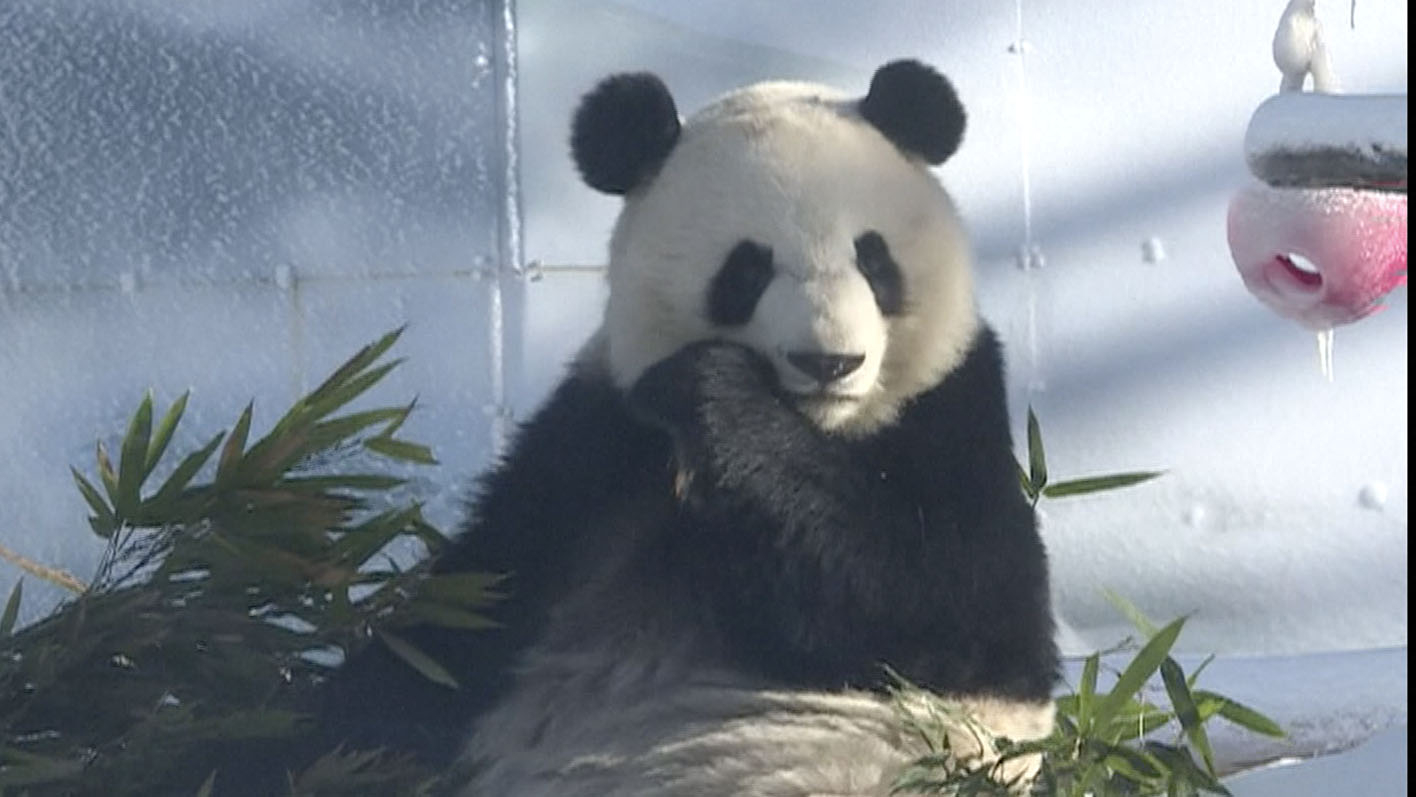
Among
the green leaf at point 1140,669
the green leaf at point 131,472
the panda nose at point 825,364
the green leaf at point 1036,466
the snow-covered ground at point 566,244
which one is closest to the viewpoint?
the panda nose at point 825,364

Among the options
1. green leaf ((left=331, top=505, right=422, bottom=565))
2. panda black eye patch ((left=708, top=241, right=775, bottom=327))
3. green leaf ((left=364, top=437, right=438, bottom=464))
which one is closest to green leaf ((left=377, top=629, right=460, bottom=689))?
green leaf ((left=331, top=505, right=422, bottom=565))

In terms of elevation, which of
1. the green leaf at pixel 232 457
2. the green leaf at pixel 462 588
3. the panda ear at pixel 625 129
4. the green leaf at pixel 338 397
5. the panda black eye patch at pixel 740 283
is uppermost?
the panda ear at pixel 625 129

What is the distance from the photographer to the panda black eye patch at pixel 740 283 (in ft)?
7.20

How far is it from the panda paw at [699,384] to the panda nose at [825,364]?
5cm

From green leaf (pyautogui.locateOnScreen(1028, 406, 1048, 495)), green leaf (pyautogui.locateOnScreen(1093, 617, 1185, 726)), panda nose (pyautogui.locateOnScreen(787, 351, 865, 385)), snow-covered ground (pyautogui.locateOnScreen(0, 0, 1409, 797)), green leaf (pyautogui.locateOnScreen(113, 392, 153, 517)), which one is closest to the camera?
panda nose (pyautogui.locateOnScreen(787, 351, 865, 385))

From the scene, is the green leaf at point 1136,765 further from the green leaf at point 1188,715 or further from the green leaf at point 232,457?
the green leaf at point 232,457

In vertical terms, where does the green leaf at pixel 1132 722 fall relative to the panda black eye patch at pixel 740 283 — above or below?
below

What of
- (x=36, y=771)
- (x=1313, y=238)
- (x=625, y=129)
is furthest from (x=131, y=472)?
(x=1313, y=238)

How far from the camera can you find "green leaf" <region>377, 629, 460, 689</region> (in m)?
2.32

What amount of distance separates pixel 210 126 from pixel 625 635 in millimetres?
1344

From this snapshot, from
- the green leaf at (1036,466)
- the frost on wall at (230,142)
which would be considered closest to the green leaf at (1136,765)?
the green leaf at (1036,466)

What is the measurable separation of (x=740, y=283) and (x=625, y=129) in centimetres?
21

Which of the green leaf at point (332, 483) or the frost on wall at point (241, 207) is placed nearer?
the green leaf at point (332, 483)

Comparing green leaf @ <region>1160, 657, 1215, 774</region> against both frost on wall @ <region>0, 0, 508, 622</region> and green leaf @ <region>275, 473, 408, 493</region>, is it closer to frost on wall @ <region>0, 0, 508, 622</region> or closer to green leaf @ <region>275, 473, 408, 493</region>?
green leaf @ <region>275, 473, 408, 493</region>
